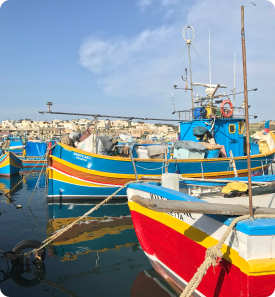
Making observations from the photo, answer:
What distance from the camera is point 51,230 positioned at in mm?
7633

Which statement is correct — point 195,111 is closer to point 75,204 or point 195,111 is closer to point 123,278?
point 75,204

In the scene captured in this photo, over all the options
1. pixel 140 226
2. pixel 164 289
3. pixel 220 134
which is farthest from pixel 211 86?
pixel 164 289

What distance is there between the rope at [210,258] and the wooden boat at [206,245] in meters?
0.07

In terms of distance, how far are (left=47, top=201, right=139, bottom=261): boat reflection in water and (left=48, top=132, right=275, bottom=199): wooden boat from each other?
0.70m

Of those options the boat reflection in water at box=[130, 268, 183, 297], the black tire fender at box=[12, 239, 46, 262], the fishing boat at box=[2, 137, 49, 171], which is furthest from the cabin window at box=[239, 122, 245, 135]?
the fishing boat at box=[2, 137, 49, 171]

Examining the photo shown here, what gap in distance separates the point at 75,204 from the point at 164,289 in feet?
21.9

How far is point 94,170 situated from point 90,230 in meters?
2.98

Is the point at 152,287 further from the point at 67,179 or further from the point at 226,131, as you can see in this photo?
the point at 226,131

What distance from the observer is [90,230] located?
762 centimetres

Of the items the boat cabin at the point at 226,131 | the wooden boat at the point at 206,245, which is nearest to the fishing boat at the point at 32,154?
the boat cabin at the point at 226,131

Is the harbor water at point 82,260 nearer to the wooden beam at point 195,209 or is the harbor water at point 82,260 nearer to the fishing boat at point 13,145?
the wooden beam at point 195,209

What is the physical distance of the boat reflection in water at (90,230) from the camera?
6.27m

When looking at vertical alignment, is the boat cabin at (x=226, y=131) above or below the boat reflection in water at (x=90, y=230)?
above

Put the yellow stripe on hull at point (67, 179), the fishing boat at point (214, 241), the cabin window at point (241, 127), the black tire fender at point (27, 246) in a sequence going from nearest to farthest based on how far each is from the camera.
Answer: the fishing boat at point (214, 241) → the black tire fender at point (27, 246) → the yellow stripe on hull at point (67, 179) → the cabin window at point (241, 127)
